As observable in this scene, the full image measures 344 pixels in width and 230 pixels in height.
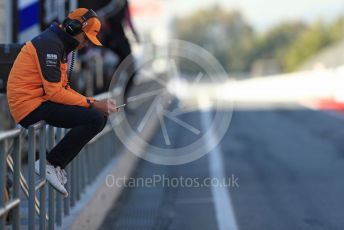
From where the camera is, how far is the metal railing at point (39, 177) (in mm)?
5434

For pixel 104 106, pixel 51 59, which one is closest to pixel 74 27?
pixel 51 59

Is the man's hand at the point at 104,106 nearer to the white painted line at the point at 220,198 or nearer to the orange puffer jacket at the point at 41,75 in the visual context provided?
the orange puffer jacket at the point at 41,75

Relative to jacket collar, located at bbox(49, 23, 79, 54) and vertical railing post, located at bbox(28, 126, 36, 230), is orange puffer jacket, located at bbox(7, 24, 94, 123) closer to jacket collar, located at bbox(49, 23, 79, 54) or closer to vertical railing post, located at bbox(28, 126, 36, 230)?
jacket collar, located at bbox(49, 23, 79, 54)

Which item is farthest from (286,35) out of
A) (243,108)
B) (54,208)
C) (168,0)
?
(54,208)

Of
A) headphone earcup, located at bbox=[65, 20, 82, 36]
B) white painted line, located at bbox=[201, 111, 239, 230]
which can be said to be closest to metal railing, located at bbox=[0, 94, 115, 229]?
headphone earcup, located at bbox=[65, 20, 82, 36]

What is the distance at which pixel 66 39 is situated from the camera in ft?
20.1

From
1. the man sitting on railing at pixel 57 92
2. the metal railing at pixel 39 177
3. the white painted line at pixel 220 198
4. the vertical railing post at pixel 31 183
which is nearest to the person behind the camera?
the metal railing at pixel 39 177

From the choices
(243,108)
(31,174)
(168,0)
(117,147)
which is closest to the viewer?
(31,174)

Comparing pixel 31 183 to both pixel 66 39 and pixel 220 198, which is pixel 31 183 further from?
pixel 220 198

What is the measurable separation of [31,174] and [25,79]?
73 centimetres

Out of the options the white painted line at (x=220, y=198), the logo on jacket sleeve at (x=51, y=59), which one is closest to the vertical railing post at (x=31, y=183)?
the logo on jacket sleeve at (x=51, y=59)

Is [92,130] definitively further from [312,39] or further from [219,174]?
[312,39]

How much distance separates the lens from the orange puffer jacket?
6.00 meters

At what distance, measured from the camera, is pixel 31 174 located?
5930mm
